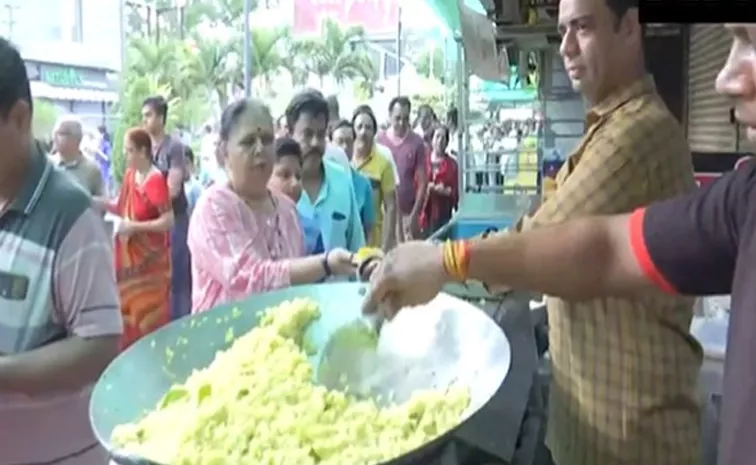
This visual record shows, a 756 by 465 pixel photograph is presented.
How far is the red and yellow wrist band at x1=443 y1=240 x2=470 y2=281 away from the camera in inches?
41.6

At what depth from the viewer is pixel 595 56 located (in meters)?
1.42

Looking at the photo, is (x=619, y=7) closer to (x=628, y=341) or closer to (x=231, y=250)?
(x=628, y=341)

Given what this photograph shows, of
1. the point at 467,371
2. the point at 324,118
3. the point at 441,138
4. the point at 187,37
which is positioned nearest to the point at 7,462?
the point at 467,371

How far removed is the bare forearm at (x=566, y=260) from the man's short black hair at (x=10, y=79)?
64 cm

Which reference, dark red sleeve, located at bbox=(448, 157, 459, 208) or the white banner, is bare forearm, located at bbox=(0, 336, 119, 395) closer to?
the white banner

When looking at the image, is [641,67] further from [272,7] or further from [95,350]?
[272,7]

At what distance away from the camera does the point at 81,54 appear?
5.41m

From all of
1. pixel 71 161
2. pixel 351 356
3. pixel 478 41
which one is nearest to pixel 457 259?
pixel 351 356

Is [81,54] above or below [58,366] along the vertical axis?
above

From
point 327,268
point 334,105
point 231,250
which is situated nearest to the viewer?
point 327,268

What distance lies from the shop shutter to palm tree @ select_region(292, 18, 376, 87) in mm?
5583

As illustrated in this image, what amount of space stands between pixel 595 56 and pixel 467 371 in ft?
1.79

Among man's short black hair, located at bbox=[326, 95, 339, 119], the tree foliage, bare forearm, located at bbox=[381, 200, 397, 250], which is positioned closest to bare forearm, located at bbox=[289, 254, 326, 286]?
bare forearm, located at bbox=[381, 200, 397, 250]

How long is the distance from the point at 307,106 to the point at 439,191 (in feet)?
10.1
